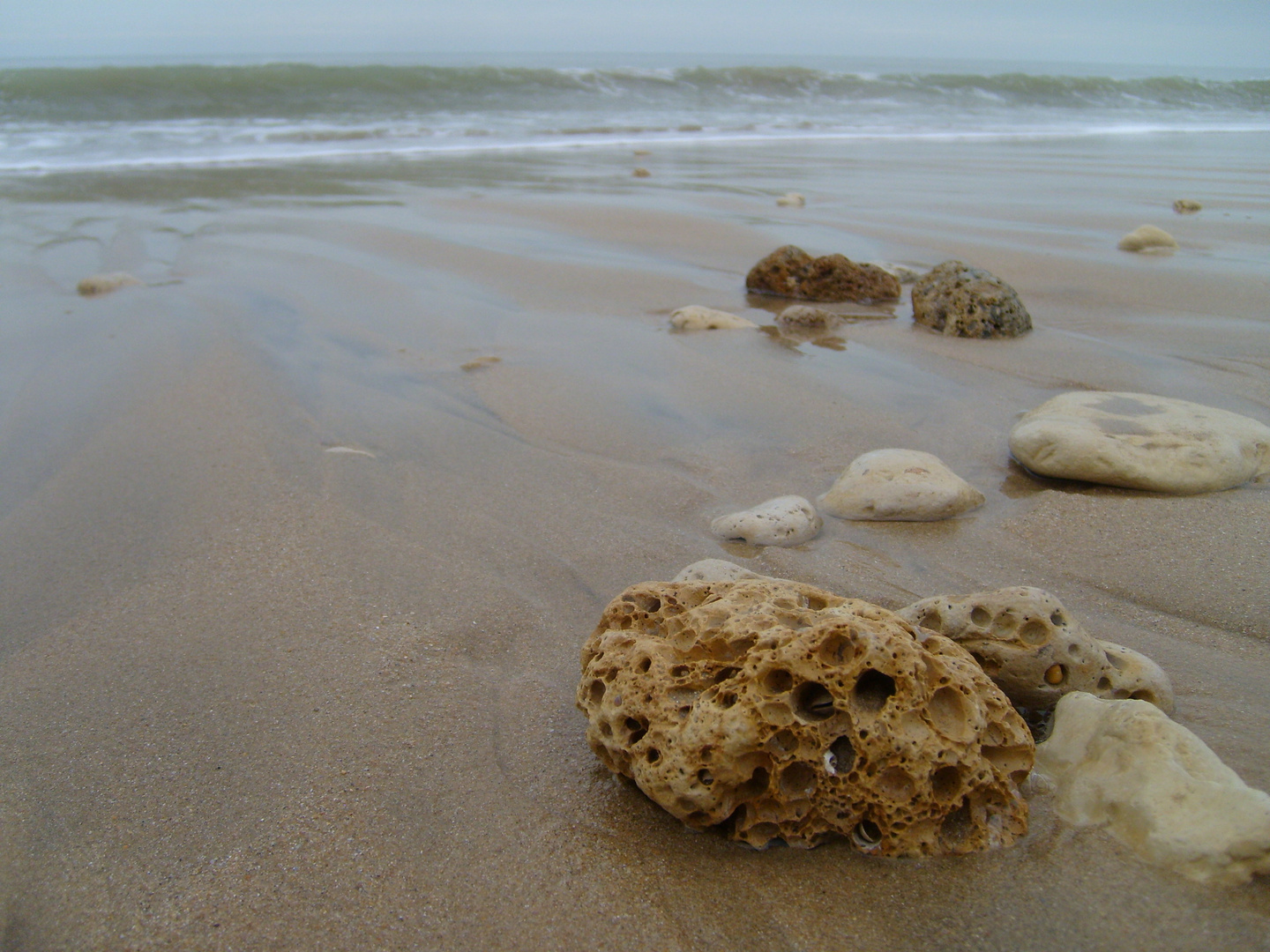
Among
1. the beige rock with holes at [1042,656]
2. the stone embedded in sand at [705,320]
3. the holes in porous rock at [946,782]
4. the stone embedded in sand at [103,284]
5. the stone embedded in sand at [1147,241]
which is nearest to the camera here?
the holes in porous rock at [946,782]

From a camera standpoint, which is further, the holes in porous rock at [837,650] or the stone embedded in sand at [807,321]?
the stone embedded in sand at [807,321]

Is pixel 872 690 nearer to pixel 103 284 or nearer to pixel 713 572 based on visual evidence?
pixel 713 572

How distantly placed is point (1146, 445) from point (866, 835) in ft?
6.49

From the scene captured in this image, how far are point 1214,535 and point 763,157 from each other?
36.0 ft

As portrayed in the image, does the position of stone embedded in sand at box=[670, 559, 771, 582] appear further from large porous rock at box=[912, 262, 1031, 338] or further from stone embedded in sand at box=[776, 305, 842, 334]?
large porous rock at box=[912, 262, 1031, 338]

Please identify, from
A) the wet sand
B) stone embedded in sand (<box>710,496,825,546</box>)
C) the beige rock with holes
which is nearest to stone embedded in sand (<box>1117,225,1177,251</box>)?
the wet sand

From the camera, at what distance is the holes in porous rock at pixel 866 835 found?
59.5 inches

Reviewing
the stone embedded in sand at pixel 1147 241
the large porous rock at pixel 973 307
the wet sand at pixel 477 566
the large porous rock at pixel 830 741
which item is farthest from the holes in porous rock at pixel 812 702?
the stone embedded in sand at pixel 1147 241

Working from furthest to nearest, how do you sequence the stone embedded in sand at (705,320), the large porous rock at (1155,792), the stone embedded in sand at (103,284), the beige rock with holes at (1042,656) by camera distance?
the stone embedded in sand at (103,284), the stone embedded in sand at (705,320), the beige rock with holes at (1042,656), the large porous rock at (1155,792)

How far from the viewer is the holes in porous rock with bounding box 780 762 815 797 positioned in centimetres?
151

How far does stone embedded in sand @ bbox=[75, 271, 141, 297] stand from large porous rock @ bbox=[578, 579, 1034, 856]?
5.02 m

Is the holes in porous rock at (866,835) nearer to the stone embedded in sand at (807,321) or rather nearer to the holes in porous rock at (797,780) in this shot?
the holes in porous rock at (797,780)

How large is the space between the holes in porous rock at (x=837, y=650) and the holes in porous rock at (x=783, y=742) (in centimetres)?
14

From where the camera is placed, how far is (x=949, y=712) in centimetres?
156
